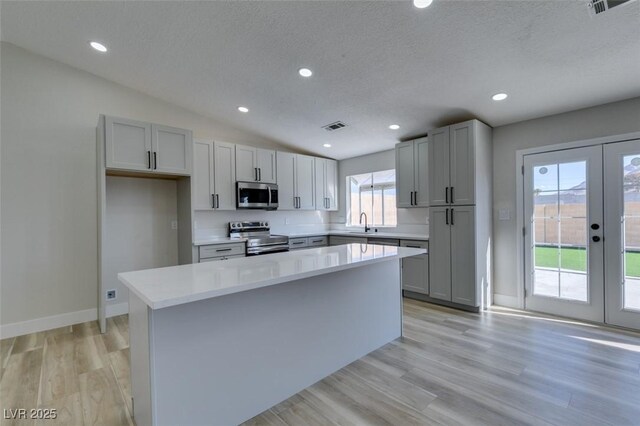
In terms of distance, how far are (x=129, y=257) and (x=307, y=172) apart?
3077 mm

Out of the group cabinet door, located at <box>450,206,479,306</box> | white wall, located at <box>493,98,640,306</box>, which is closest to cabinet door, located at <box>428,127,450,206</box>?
cabinet door, located at <box>450,206,479,306</box>

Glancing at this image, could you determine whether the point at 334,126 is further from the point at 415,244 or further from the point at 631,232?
the point at 631,232

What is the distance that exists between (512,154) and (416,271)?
78.4 inches

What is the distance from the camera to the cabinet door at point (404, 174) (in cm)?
447

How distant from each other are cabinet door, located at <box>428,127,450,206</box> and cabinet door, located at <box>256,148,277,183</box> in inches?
96.8

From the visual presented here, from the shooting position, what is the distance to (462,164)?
3729 mm

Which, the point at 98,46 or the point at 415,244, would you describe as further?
the point at 415,244

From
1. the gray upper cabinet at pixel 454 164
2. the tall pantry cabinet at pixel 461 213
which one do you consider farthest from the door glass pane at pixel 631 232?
the gray upper cabinet at pixel 454 164

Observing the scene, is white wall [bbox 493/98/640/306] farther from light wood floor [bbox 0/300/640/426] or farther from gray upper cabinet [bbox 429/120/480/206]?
light wood floor [bbox 0/300/640/426]

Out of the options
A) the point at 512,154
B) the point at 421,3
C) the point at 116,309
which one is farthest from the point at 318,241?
the point at 421,3

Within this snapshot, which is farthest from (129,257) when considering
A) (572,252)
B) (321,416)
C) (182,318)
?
(572,252)

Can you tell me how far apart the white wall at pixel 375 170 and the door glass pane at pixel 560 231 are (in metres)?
1.45

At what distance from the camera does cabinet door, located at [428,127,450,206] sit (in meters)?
3.88

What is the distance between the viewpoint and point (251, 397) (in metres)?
1.83
